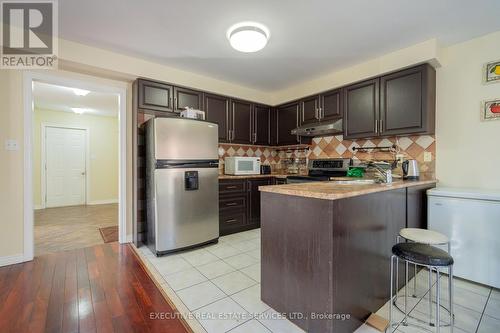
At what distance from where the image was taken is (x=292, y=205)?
1.58m

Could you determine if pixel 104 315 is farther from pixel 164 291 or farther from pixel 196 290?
pixel 196 290

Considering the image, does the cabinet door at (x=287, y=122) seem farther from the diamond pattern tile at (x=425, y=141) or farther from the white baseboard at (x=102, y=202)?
the white baseboard at (x=102, y=202)

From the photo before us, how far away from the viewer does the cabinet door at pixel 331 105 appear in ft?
11.1

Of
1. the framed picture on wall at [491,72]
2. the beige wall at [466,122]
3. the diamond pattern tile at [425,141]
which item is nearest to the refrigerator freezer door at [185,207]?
the diamond pattern tile at [425,141]

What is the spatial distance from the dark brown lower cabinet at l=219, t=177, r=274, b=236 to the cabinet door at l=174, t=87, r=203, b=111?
1.21 meters

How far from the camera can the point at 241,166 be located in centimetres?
379

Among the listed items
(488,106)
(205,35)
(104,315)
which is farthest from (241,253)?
(488,106)

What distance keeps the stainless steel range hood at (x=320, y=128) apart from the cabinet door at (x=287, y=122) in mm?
194

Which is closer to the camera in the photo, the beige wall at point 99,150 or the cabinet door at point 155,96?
the cabinet door at point 155,96

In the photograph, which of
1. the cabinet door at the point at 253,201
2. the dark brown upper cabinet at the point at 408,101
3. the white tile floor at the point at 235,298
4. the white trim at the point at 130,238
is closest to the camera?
the white tile floor at the point at 235,298

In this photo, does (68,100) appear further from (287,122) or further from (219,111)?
(287,122)

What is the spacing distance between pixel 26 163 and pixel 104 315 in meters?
2.05

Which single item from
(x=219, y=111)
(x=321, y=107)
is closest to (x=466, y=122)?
(x=321, y=107)

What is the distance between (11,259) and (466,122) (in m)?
5.16
